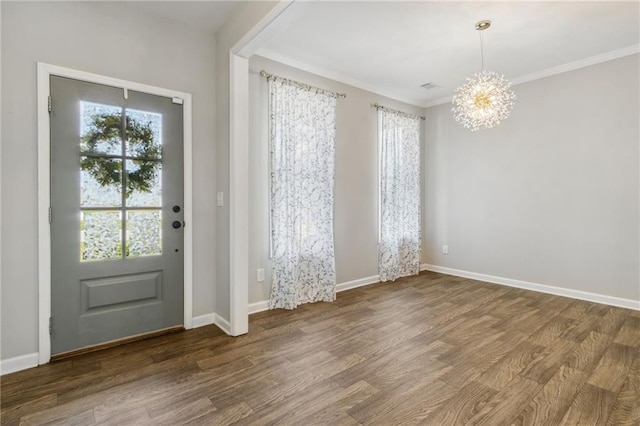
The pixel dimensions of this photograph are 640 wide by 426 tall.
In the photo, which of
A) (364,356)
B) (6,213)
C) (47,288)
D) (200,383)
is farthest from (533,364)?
(6,213)

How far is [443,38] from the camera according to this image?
10.3 feet

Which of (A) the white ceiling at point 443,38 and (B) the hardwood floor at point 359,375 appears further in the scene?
(A) the white ceiling at point 443,38

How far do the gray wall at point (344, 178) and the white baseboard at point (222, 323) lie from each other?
0.43 m

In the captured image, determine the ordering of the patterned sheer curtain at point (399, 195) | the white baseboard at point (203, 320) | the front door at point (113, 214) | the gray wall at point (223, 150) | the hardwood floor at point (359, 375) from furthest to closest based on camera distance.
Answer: the patterned sheer curtain at point (399, 195) < the white baseboard at point (203, 320) < the gray wall at point (223, 150) < the front door at point (113, 214) < the hardwood floor at point (359, 375)

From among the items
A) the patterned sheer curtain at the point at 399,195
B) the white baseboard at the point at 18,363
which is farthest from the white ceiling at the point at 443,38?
the white baseboard at the point at 18,363

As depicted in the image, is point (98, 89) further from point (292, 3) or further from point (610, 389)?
point (610, 389)

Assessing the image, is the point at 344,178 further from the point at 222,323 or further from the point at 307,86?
the point at 222,323

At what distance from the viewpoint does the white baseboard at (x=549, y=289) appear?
11.4ft

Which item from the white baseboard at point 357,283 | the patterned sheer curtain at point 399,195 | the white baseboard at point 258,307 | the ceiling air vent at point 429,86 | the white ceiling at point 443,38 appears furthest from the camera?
the patterned sheer curtain at point 399,195

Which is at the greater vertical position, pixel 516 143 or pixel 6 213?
pixel 516 143

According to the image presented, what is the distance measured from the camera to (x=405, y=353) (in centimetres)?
242

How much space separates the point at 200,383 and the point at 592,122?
16.1 ft

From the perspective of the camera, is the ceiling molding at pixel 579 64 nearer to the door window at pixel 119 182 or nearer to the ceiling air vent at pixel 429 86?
the ceiling air vent at pixel 429 86

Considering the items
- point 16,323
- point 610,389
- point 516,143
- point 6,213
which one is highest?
point 516,143
